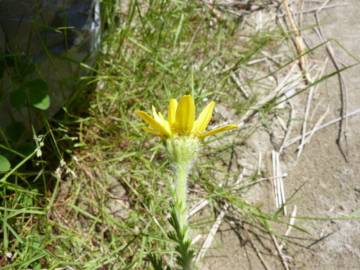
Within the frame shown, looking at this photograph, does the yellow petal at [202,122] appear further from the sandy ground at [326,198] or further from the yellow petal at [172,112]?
the sandy ground at [326,198]

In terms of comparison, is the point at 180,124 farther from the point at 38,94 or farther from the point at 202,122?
A: the point at 38,94

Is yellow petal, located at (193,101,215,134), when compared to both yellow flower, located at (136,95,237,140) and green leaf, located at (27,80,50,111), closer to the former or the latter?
yellow flower, located at (136,95,237,140)

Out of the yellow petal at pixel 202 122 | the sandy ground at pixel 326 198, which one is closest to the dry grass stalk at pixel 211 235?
the sandy ground at pixel 326 198

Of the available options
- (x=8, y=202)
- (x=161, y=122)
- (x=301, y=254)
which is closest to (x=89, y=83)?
(x=8, y=202)

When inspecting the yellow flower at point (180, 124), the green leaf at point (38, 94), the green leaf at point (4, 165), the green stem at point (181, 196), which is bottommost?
the green leaf at point (4, 165)

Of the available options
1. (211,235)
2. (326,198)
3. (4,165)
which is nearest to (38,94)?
(4,165)

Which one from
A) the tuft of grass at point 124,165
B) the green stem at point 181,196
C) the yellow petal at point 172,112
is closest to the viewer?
the green stem at point 181,196
